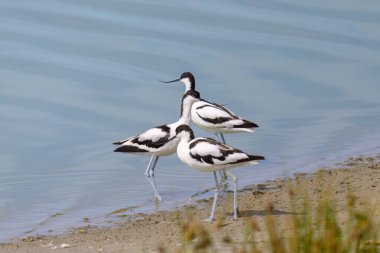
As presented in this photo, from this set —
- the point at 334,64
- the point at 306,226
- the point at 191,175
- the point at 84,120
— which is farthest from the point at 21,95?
the point at 306,226

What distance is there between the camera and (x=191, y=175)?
40.9ft

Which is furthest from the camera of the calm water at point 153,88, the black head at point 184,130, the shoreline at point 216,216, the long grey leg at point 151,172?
the calm water at point 153,88

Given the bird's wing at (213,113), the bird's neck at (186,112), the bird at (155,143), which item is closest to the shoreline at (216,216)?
the bird at (155,143)

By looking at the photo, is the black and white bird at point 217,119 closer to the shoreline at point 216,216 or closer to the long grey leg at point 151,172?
the shoreline at point 216,216

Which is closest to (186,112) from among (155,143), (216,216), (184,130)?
(155,143)

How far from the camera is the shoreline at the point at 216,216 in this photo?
352 inches

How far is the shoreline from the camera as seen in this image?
8.94 meters

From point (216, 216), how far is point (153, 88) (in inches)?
235

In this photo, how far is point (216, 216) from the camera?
1020 cm

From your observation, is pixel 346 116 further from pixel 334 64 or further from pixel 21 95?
pixel 21 95

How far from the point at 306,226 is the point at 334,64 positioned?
11.2m

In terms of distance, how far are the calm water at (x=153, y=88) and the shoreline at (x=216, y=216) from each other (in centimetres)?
47

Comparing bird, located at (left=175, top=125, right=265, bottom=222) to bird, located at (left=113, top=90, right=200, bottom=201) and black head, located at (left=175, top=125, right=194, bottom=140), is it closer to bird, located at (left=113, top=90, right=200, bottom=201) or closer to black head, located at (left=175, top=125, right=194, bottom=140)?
black head, located at (left=175, top=125, right=194, bottom=140)

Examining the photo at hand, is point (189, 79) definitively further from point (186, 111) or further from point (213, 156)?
point (213, 156)
